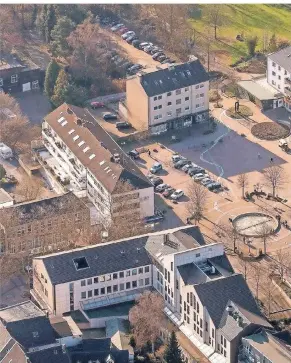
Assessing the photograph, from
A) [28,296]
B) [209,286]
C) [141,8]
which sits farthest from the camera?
[141,8]

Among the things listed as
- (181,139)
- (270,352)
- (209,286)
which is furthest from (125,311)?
(181,139)

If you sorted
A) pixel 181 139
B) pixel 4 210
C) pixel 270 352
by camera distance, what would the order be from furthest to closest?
1. pixel 181 139
2. pixel 4 210
3. pixel 270 352

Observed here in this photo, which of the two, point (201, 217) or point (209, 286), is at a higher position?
point (209, 286)

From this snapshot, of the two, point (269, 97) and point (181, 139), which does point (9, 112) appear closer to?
point (181, 139)

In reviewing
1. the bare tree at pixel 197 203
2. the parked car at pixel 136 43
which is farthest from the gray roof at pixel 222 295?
the parked car at pixel 136 43

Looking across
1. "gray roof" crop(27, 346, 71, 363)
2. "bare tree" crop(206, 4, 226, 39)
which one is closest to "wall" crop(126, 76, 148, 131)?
"bare tree" crop(206, 4, 226, 39)

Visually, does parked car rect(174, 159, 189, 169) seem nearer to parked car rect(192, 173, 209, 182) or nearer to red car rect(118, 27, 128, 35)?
parked car rect(192, 173, 209, 182)

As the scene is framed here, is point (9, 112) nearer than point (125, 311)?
No
